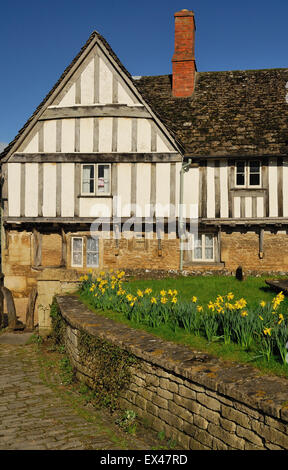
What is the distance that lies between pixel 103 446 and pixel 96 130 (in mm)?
12085

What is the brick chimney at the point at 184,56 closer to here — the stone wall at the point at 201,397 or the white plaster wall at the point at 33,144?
the white plaster wall at the point at 33,144

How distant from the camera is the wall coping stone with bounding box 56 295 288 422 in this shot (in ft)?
13.2

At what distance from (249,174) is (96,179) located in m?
5.27

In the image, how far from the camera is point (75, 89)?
1562cm

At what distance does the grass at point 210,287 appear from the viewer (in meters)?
10.3

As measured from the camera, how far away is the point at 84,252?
16.0 metres

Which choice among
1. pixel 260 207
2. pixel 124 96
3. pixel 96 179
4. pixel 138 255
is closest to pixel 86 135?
pixel 96 179

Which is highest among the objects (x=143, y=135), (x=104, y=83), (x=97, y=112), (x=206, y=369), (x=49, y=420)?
(x=104, y=83)

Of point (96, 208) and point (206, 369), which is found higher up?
point (96, 208)

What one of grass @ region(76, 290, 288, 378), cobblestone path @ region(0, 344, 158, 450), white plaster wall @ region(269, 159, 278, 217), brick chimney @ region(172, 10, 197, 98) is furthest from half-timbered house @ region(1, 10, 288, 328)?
grass @ region(76, 290, 288, 378)

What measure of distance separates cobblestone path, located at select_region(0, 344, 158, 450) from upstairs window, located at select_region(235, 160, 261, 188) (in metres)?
9.90

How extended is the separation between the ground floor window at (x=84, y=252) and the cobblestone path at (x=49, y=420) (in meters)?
7.80

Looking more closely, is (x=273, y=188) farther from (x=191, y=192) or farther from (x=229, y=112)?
(x=229, y=112)

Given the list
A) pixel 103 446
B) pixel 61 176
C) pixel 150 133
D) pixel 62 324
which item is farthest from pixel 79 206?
pixel 103 446
